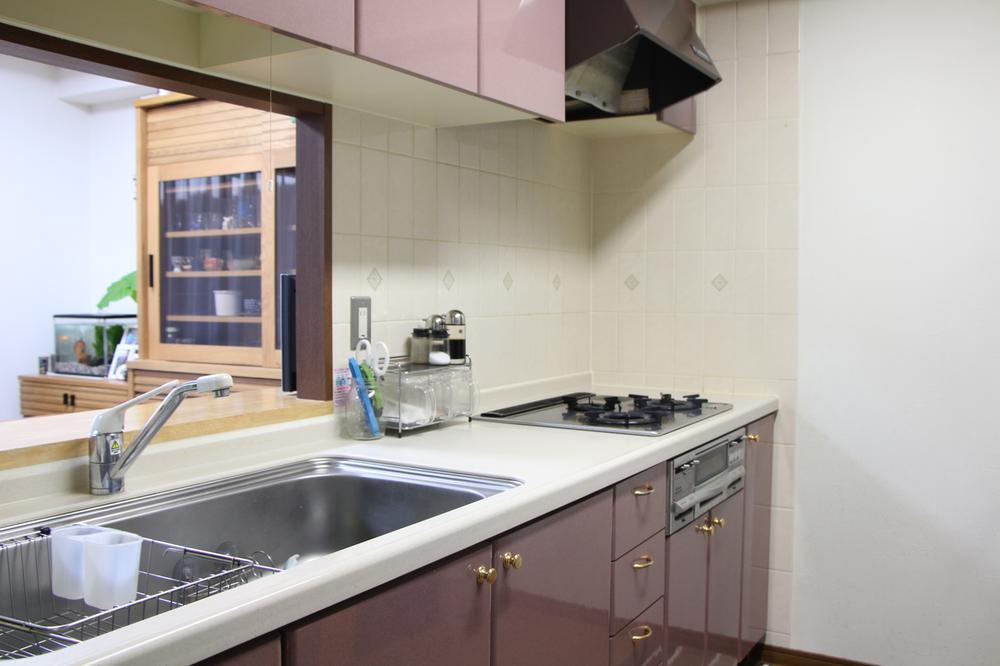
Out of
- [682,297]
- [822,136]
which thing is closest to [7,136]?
[682,297]

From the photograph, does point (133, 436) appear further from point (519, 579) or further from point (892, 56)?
point (892, 56)

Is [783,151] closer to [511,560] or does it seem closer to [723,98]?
[723,98]

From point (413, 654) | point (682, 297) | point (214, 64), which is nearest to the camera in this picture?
point (413, 654)

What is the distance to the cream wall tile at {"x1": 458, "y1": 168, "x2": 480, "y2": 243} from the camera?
258cm

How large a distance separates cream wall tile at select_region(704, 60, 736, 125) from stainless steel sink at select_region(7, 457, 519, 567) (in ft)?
6.36

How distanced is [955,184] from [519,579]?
6.78 feet

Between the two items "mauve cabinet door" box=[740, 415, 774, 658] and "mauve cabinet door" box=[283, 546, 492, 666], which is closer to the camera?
"mauve cabinet door" box=[283, 546, 492, 666]

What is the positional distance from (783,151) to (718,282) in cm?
50

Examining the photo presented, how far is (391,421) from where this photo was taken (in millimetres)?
2098

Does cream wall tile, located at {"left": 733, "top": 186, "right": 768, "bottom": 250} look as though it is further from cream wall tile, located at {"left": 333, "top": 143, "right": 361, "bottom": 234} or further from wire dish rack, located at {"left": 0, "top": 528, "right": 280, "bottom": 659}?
wire dish rack, located at {"left": 0, "top": 528, "right": 280, "bottom": 659}

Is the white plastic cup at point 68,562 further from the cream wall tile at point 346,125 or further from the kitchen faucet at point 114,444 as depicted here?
the cream wall tile at point 346,125

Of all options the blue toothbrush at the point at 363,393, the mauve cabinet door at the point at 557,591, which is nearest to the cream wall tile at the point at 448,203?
the blue toothbrush at the point at 363,393

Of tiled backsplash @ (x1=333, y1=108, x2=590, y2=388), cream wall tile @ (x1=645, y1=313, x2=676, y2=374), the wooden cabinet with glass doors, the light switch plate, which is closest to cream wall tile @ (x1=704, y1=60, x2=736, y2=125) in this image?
tiled backsplash @ (x1=333, y1=108, x2=590, y2=388)

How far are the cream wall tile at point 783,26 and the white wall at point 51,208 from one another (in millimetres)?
4209
